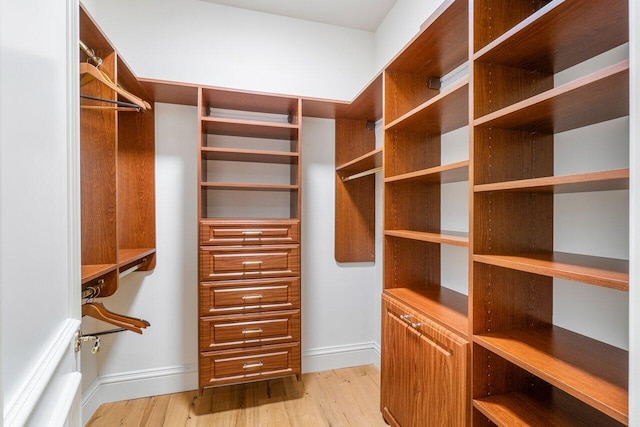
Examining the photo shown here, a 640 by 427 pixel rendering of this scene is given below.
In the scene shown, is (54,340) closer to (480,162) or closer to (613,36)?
(480,162)

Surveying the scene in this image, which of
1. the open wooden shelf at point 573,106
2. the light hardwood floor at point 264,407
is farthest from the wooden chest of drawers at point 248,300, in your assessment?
the open wooden shelf at point 573,106

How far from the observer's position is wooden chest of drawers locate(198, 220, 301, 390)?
6.30 ft

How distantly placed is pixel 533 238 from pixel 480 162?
0.38 metres

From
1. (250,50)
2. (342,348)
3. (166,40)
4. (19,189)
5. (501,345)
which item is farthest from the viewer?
(342,348)

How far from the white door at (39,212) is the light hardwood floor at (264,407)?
119 cm

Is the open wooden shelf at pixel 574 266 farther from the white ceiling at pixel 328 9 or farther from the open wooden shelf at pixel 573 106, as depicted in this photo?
the white ceiling at pixel 328 9

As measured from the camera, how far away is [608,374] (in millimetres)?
854

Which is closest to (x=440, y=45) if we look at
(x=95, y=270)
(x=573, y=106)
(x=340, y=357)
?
(x=573, y=106)

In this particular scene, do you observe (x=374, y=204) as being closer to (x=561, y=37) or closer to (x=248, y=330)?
(x=248, y=330)

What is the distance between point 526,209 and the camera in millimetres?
1182

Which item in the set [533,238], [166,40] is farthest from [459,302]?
[166,40]

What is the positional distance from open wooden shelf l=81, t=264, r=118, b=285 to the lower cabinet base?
0.80 meters

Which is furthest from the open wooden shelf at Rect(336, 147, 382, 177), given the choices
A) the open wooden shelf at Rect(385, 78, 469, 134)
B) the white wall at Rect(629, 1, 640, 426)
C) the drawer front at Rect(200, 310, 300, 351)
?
the white wall at Rect(629, 1, 640, 426)

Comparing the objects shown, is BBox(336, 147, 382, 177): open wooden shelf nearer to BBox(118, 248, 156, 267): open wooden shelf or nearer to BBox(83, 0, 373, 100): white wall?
BBox(83, 0, 373, 100): white wall
